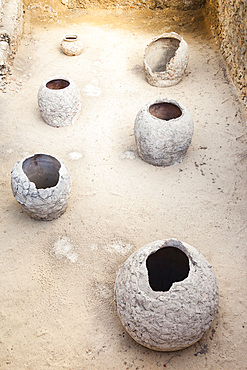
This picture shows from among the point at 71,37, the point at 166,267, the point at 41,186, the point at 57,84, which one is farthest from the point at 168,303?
the point at 71,37

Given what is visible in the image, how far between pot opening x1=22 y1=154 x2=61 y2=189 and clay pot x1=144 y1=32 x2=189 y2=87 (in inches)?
114

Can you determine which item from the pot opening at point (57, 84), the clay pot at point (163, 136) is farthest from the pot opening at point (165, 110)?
the pot opening at point (57, 84)

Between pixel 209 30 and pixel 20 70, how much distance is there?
397 cm

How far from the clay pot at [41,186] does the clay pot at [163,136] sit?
1176 millimetres

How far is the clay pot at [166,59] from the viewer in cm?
564

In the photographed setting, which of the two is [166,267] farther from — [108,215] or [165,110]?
[165,110]

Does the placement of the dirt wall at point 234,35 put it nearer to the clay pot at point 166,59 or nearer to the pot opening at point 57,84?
the clay pot at point 166,59

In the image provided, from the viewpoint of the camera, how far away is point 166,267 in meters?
2.99

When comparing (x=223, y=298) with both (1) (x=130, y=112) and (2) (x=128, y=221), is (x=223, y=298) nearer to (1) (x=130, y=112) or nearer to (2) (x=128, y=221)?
(2) (x=128, y=221)

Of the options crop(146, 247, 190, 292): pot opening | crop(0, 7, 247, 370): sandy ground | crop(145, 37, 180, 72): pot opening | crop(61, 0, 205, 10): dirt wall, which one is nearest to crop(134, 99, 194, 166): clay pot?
crop(0, 7, 247, 370): sandy ground

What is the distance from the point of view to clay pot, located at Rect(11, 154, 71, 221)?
348 cm

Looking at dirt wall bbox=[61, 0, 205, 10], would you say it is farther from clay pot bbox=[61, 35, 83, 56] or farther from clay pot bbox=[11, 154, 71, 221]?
clay pot bbox=[11, 154, 71, 221]

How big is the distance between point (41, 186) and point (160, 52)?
3704 millimetres

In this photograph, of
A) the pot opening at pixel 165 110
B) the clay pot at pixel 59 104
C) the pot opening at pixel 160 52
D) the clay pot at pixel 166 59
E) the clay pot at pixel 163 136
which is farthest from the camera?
the pot opening at pixel 160 52
